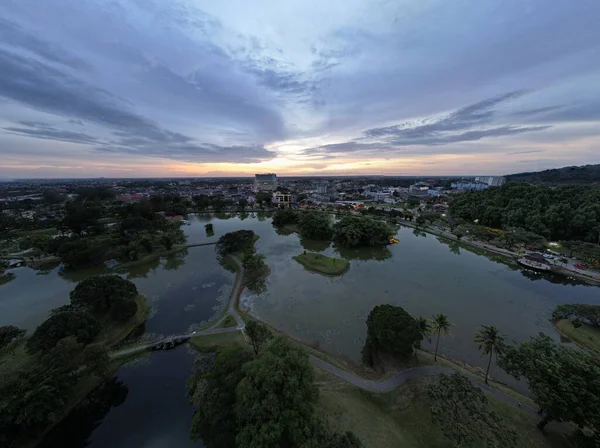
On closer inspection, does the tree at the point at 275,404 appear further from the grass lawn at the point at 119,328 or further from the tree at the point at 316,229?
the tree at the point at 316,229

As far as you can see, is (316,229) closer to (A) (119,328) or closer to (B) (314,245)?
(B) (314,245)

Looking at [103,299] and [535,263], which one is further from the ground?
[103,299]

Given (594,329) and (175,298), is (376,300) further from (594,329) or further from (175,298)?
(175,298)

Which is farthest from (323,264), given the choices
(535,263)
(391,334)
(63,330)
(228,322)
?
(535,263)

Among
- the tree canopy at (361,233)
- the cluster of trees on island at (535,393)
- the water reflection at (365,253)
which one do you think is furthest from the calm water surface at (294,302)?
the cluster of trees on island at (535,393)

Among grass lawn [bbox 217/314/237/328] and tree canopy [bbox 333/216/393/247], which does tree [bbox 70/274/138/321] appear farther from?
tree canopy [bbox 333/216/393/247]

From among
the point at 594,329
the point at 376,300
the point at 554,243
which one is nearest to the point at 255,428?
the point at 376,300
